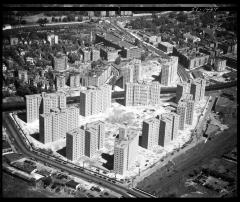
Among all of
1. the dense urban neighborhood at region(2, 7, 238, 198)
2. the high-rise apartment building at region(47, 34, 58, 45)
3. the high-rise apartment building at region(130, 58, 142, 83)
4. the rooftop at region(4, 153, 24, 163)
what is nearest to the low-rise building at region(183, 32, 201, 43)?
the dense urban neighborhood at region(2, 7, 238, 198)

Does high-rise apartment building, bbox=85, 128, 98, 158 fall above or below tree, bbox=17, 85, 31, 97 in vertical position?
below

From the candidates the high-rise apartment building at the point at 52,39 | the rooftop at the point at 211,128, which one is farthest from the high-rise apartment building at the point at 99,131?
the high-rise apartment building at the point at 52,39

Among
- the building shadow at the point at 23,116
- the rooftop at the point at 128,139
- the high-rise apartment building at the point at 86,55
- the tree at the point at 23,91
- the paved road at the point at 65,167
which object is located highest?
the high-rise apartment building at the point at 86,55

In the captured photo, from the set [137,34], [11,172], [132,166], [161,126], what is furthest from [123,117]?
[137,34]

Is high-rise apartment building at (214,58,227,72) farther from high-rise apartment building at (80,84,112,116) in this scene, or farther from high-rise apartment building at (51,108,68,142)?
high-rise apartment building at (51,108,68,142)

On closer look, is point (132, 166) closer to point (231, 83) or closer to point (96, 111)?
point (96, 111)

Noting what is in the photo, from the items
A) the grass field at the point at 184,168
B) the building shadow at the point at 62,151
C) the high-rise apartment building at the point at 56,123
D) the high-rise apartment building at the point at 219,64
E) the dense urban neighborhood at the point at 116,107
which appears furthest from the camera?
the high-rise apartment building at the point at 219,64

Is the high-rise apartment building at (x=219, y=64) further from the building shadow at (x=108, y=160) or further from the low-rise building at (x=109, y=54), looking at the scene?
the building shadow at (x=108, y=160)
